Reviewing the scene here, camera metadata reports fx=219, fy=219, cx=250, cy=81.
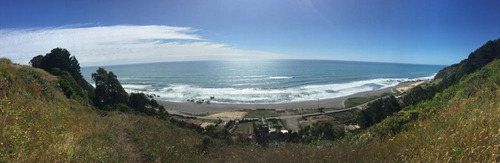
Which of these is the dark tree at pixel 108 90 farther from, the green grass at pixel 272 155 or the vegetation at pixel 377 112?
the vegetation at pixel 377 112

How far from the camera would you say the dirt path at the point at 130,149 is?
5.31 meters

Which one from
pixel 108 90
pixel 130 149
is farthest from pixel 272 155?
pixel 108 90

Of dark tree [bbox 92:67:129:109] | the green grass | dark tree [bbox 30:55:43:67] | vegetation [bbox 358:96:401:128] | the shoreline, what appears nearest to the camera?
the green grass

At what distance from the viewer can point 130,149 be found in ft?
19.2

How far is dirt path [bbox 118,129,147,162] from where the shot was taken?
209 inches

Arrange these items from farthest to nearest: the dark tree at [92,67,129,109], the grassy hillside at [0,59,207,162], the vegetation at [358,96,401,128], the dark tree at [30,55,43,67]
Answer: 1. the dark tree at [30,55,43,67]
2. the dark tree at [92,67,129,109]
3. the vegetation at [358,96,401,128]
4. the grassy hillside at [0,59,207,162]

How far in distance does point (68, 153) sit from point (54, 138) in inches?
41.6

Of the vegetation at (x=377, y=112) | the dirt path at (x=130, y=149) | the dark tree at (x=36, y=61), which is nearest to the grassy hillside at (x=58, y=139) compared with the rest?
the dirt path at (x=130, y=149)

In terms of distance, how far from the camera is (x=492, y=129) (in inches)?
119

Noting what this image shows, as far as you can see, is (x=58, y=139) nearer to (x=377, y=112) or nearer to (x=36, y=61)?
(x=377, y=112)

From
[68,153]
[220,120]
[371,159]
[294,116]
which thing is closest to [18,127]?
[68,153]

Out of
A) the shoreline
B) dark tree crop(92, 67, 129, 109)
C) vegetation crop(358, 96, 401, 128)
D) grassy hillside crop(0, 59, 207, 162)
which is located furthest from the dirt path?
the shoreline

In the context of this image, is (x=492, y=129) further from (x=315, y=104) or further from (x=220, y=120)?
(x=315, y=104)

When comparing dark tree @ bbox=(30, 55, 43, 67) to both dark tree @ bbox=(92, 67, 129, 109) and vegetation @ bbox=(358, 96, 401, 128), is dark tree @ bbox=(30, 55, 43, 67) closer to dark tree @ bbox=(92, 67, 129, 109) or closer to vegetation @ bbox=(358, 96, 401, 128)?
dark tree @ bbox=(92, 67, 129, 109)
